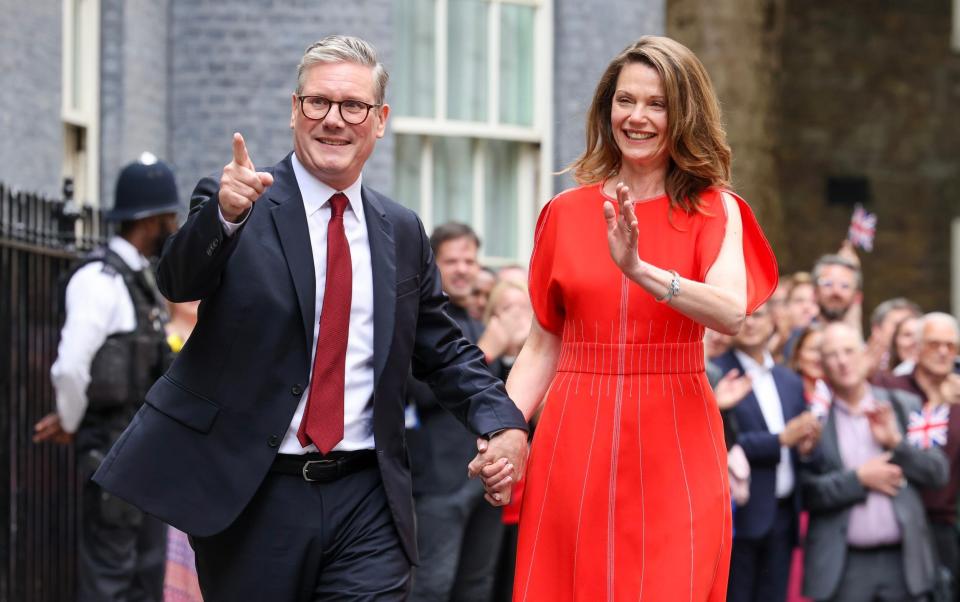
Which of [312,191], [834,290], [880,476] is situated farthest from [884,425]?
[312,191]

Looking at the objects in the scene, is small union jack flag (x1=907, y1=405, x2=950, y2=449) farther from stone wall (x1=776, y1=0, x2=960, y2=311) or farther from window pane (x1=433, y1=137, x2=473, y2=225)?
stone wall (x1=776, y1=0, x2=960, y2=311)

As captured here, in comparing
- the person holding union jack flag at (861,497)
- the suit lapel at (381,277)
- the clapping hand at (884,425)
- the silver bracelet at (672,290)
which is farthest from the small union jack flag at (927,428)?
the suit lapel at (381,277)

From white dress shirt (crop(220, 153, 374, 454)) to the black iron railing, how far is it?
Result: 355cm

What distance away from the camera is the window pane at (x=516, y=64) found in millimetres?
12961

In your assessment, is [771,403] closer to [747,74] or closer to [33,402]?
[33,402]

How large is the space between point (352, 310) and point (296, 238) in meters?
0.26

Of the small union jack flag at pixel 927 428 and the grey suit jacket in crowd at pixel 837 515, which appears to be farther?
the small union jack flag at pixel 927 428

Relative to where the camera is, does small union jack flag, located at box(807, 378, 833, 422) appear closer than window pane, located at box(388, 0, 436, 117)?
Yes

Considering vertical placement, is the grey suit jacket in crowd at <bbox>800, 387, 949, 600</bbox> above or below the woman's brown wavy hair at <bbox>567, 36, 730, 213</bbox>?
below

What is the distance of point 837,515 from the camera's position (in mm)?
9258

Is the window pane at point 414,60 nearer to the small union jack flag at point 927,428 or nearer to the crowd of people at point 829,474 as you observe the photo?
the crowd of people at point 829,474

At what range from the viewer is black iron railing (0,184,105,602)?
8500 mm

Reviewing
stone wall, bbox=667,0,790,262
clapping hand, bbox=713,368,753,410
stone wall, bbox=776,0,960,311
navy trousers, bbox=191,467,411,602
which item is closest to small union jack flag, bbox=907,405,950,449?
clapping hand, bbox=713,368,753,410

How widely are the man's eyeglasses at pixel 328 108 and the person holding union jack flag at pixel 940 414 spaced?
554cm
